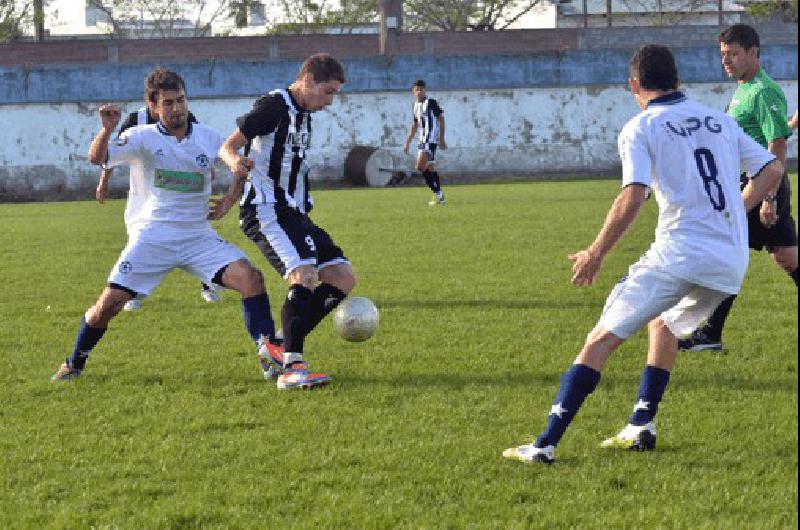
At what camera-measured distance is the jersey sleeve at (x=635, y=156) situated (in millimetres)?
4914

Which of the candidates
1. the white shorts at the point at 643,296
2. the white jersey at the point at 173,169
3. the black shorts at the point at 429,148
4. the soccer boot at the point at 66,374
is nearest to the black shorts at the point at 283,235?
the white jersey at the point at 173,169

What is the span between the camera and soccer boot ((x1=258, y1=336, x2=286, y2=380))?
7.14 meters

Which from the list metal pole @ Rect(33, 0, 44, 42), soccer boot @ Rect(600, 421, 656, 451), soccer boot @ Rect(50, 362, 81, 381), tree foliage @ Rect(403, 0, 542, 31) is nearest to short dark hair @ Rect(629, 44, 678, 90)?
soccer boot @ Rect(600, 421, 656, 451)

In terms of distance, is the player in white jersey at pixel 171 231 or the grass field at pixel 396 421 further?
the player in white jersey at pixel 171 231

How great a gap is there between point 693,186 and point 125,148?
3420 millimetres

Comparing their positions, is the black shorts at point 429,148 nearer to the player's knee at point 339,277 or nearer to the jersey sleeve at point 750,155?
the player's knee at point 339,277

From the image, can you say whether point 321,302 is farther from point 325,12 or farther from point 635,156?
point 325,12

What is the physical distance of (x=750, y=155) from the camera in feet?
17.7

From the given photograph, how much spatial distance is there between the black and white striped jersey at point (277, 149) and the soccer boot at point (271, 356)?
0.78 m

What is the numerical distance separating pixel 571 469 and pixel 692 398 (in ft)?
4.96

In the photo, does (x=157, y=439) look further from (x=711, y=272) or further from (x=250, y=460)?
(x=711, y=272)

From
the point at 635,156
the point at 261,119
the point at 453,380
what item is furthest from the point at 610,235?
the point at 261,119

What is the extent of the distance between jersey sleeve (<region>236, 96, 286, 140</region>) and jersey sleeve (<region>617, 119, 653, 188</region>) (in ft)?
8.18

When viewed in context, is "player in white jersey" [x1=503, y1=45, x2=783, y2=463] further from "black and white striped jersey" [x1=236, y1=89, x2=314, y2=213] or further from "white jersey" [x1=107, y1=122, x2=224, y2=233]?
"white jersey" [x1=107, y1=122, x2=224, y2=233]
